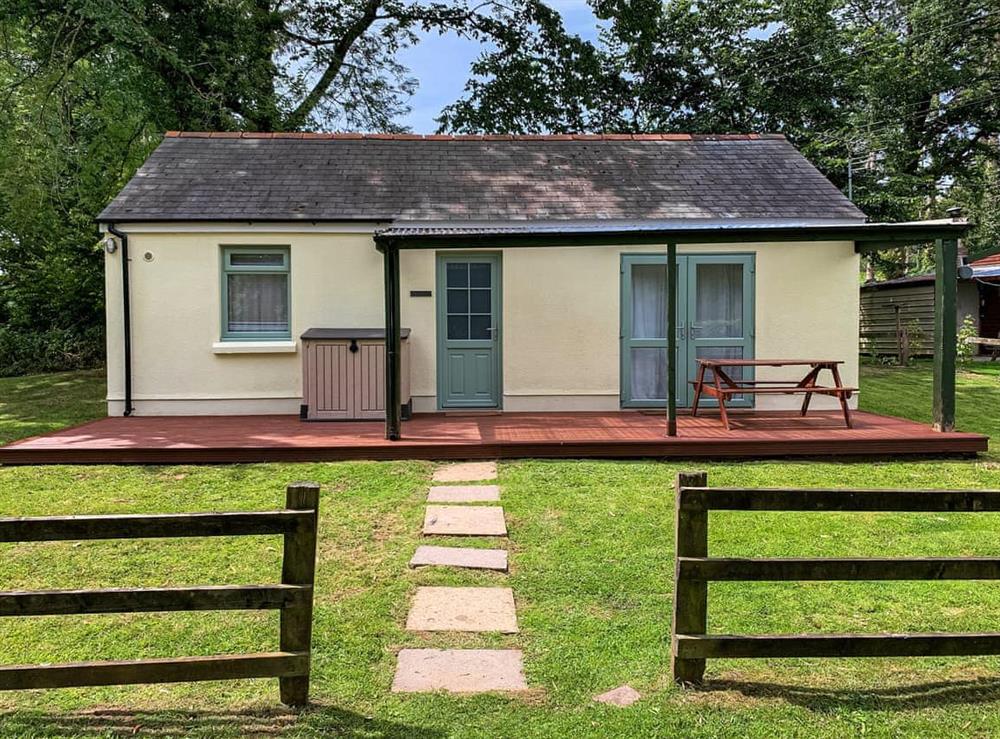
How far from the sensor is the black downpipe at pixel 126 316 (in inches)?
351

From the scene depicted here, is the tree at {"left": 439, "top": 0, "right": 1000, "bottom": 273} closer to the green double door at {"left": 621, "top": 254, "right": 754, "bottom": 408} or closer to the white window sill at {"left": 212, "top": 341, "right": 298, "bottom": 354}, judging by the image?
the green double door at {"left": 621, "top": 254, "right": 754, "bottom": 408}

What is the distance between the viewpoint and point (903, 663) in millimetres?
3006

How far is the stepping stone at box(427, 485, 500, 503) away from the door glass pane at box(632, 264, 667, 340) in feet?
14.0

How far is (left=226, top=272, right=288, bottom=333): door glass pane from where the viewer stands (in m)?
9.30

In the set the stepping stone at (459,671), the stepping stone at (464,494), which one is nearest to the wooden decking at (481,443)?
the stepping stone at (464,494)

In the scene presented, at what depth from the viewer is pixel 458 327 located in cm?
937

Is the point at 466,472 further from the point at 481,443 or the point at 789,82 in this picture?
the point at 789,82

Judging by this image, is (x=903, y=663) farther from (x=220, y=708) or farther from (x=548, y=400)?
(x=548, y=400)

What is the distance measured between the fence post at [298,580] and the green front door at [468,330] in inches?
265

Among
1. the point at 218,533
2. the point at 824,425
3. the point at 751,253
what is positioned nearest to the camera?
the point at 218,533

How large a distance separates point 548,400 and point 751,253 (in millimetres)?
3407

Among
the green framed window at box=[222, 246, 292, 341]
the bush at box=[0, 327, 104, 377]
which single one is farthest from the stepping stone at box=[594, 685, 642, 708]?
the bush at box=[0, 327, 104, 377]

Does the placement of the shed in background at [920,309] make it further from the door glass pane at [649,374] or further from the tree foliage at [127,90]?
the tree foliage at [127,90]

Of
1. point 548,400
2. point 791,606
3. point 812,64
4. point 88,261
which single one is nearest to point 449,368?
point 548,400
